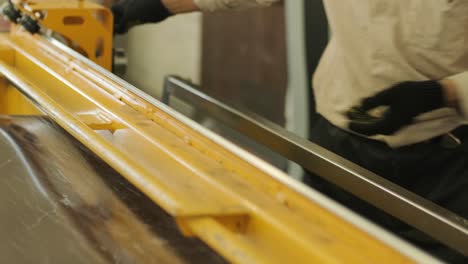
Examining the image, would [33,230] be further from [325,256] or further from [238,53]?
[238,53]

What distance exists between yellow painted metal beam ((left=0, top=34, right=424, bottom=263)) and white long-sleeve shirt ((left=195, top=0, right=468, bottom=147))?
17.0 inches

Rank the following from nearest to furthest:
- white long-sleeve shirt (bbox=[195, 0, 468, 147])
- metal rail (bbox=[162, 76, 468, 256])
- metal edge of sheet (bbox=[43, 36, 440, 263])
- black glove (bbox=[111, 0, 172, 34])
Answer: metal edge of sheet (bbox=[43, 36, 440, 263])
metal rail (bbox=[162, 76, 468, 256])
white long-sleeve shirt (bbox=[195, 0, 468, 147])
black glove (bbox=[111, 0, 172, 34])

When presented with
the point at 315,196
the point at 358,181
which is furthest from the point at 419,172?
the point at 315,196

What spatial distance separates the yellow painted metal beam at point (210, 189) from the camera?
0.60 m

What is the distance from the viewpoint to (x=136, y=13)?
1523mm

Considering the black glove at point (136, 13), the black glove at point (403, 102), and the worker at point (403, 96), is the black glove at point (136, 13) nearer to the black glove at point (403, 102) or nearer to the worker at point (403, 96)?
the worker at point (403, 96)

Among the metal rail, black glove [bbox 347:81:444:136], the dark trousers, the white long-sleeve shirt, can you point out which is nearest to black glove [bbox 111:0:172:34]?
the metal rail

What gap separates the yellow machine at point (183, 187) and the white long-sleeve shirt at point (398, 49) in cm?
42

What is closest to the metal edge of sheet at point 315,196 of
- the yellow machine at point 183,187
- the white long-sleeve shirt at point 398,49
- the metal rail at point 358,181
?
the yellow machine at point 183,187

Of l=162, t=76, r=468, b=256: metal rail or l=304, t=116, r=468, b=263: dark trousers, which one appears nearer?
l=162, t=76, r=468, b=256: metal rail

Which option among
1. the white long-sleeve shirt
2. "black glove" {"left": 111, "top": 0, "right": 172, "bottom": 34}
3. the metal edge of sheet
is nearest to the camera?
the metal edge of sheet

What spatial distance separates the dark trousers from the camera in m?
1.14

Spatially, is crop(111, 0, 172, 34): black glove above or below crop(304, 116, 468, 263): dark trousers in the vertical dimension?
above

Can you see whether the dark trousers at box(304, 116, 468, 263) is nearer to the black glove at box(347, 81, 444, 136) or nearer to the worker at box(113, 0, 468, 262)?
the worker at box(113, 0, 468, 262)
